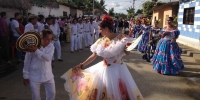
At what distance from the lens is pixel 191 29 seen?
607 inches

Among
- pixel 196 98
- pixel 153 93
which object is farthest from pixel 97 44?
pixel 196 98

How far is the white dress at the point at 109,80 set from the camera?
373 cm

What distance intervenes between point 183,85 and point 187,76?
4.04ft

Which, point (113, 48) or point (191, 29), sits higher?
point (191, 29)

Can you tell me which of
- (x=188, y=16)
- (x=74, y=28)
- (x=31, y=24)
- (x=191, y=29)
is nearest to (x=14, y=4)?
(x=74, y=28)

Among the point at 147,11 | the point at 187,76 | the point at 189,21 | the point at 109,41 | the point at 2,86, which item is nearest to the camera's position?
the point at 109,41

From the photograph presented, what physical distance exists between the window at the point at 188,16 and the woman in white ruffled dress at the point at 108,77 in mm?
13065

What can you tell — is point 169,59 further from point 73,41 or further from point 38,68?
point 73,41

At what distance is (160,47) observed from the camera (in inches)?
323

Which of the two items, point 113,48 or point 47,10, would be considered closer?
point 113,48

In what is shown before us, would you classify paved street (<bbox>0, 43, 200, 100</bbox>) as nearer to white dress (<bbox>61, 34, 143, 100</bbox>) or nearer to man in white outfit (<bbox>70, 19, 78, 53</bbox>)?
white dress (<bbox>61, 34, 143, 100</bbox>)

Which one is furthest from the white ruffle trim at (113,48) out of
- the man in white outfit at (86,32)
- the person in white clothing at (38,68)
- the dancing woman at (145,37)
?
the man in white outfit at (86,32)

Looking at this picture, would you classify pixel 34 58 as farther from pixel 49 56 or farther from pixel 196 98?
pixel 196 98

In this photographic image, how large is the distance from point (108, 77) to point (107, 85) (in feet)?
0.43
